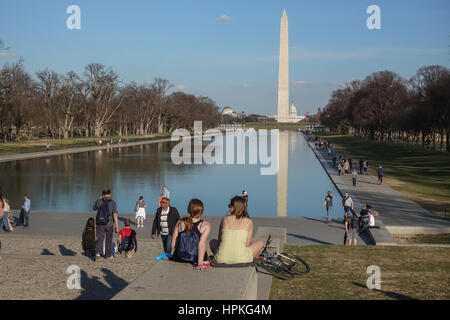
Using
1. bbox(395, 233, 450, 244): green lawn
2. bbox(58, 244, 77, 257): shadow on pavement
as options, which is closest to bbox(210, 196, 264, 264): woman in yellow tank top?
bbox(58, 244, 77, 257): shadow on pavement

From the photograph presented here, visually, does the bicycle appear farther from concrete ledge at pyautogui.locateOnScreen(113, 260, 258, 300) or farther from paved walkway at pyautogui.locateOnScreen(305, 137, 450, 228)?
paved walkway at pyautogui.locateOnScreen(305, 137, 450, 228)

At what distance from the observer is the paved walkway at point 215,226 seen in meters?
15.5

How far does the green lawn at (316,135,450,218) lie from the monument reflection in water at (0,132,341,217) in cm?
398

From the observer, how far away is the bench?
5.41 metres

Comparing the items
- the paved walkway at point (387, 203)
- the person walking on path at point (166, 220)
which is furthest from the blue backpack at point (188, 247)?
the paved walkway at point (387, 203)

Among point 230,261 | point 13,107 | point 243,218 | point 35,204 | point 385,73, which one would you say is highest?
point 385,73

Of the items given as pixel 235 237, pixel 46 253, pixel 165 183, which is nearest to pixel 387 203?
pixel 165 183

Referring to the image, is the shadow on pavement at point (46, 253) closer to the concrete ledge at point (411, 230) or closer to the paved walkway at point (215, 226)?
the paved walkway at point (215, 226)

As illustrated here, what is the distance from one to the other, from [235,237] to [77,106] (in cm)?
8376
